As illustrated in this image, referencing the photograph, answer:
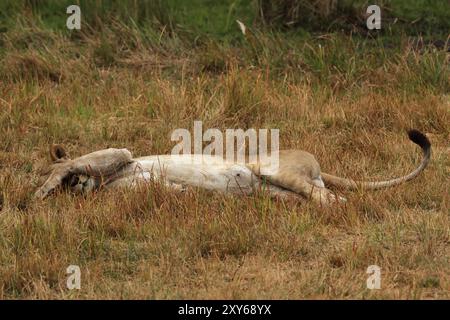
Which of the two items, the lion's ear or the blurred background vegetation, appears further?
the blurred background vegetation

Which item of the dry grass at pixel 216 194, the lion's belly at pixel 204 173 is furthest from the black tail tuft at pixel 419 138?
the lion's belly at pixel 204 173

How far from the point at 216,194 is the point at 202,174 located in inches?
8.3

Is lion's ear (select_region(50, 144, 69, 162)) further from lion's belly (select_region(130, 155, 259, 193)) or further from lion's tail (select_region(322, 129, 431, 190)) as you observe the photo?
lion's tail (select_region(322, 129, 431, 190))

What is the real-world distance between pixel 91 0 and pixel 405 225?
6279 millimetres

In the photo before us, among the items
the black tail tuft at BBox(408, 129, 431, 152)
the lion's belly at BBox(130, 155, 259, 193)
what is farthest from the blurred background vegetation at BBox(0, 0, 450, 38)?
the lion's belly at BBox(130, 155, 259, 193)

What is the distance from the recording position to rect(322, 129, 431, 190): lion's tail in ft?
24.8

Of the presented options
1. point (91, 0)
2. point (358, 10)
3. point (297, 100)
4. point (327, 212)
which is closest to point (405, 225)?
point (327, 212)

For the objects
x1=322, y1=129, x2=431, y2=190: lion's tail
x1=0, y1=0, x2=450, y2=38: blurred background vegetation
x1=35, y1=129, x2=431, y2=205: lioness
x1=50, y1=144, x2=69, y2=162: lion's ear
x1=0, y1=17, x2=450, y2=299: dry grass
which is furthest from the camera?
x1=0, y1=0, x2=450, y2=38: blurred background vegetation

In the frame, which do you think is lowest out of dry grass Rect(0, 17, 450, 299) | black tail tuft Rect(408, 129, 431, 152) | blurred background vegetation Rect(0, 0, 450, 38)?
dry grass Rect(0, 17, 450, 299)

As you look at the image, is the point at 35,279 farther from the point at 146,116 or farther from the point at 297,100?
the point at 297,100

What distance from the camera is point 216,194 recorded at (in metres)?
7.41

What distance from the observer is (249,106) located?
380 inches

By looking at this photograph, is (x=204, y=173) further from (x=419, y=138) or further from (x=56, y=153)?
(x=419, y=138)

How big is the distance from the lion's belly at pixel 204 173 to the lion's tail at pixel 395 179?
1.90 feet
